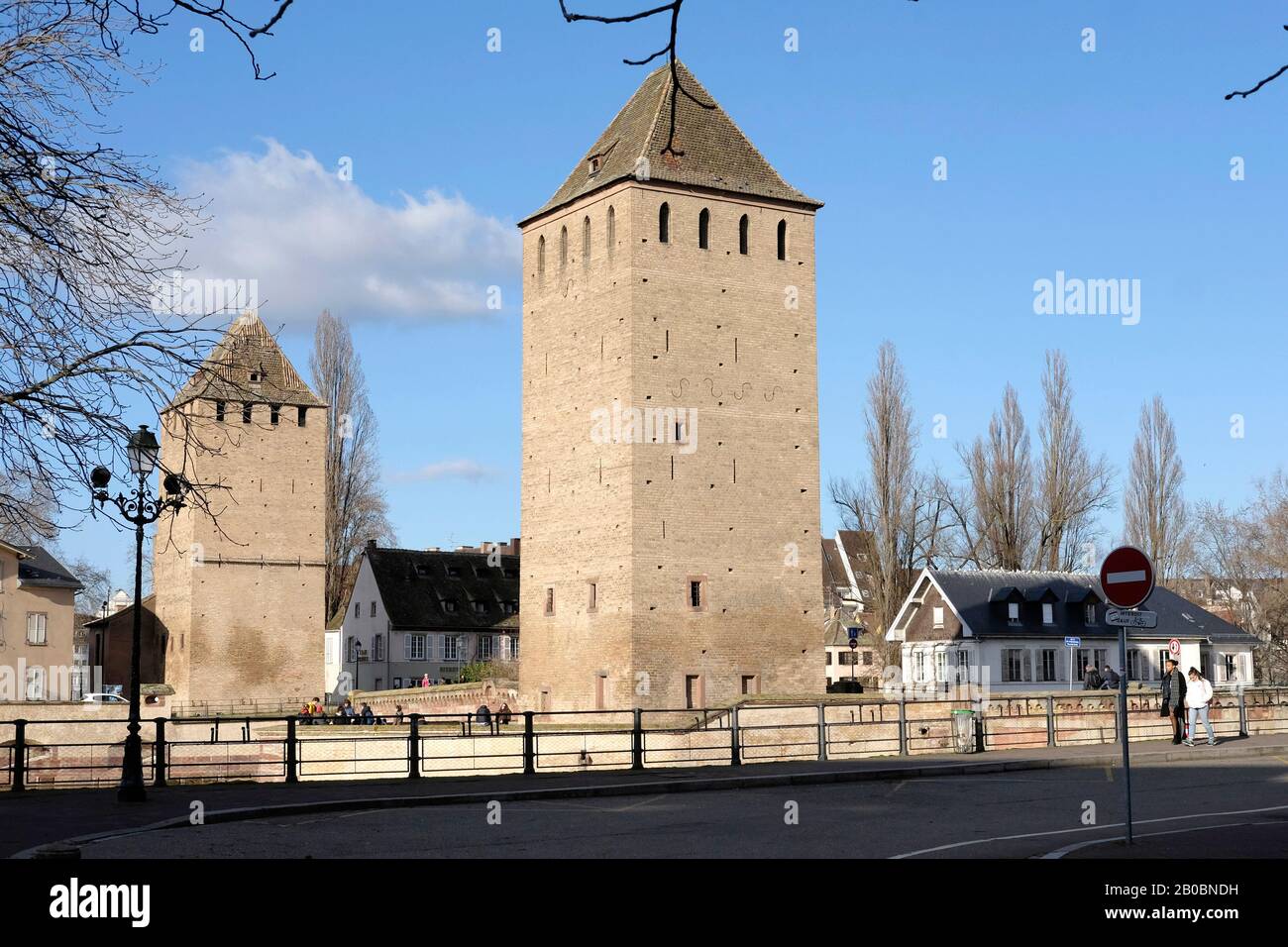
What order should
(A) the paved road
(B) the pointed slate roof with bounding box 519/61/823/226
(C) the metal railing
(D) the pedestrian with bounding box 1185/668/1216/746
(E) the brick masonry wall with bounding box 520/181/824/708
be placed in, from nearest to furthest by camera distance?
1. (A) the paved road
2. (D) the pedestrian with bounding box 1185/668/1216/746
3. (C) the metal railing
4. (E) the brick masonry wall with bounding box 520/181/824/708
5. (B) the pointed slate roof with bounding box 519/61/823/226

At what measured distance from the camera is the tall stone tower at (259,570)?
6844cm

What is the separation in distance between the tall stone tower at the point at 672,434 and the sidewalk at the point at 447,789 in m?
23.5

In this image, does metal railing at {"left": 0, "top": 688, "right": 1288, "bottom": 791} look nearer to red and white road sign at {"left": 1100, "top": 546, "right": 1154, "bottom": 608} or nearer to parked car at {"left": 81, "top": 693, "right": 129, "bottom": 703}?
parked car at {"left": 81, "top": 693, "right": 129, "bottom": 703}

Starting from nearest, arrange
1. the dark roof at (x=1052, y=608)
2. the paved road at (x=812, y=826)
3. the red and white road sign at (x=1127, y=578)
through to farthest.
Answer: the paved road at (x=812, y=826), the red and white road sign at (x=1127, y=578), the dark roof at (x=1052, y=608)

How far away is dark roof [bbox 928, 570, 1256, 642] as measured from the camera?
5800 cm

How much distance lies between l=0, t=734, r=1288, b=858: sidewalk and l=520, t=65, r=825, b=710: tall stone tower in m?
23.5

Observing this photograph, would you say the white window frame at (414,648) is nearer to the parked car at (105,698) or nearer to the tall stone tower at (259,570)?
the tall stone tower at (259,570)

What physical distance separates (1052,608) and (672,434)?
18.5 meters

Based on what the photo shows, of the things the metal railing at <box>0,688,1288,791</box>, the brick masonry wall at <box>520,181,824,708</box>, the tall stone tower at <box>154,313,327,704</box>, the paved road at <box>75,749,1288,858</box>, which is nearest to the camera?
the paved road at <box>75,749,1288,858</box>

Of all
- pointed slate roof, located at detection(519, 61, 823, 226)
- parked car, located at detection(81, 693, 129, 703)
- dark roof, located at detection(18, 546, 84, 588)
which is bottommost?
parked car, located at detection(81, 693, 129, 703)

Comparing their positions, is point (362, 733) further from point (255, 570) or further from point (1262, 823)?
point (1262, 823)

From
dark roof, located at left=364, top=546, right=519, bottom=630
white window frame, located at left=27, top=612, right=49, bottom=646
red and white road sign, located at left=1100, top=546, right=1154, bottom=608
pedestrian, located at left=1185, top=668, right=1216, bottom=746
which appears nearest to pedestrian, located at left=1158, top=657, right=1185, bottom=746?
pedestrian, located at left=1185, top=668, right=1216, bottom=746

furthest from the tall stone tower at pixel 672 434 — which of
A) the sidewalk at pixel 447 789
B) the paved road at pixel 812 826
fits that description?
the paved road at pixel 812 826
